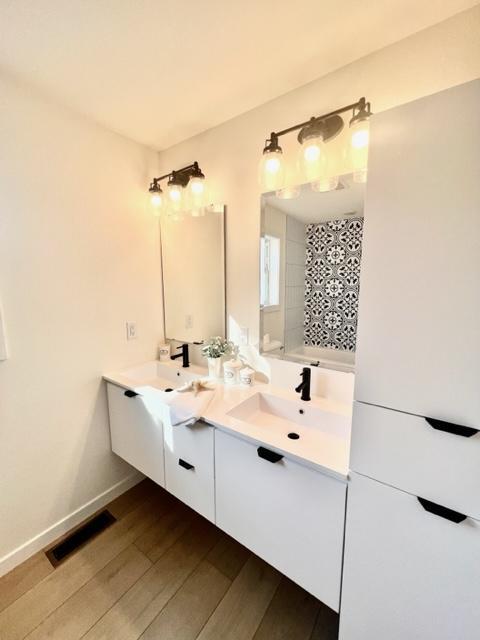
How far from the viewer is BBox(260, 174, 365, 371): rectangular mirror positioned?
1.30 meters

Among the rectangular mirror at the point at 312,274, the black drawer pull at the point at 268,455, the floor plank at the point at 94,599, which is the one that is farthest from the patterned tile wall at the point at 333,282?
the floor plank at the point at 94,599

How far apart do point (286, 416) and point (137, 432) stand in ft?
3.09

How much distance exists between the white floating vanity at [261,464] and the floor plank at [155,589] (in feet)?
1.28

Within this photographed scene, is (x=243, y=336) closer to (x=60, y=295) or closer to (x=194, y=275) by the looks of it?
(x=194, y=275)

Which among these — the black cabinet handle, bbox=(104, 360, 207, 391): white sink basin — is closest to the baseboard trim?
bbox=(104, 360, 207, 391): white sink basin

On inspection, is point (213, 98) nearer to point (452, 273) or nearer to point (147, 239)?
point (147, 239)

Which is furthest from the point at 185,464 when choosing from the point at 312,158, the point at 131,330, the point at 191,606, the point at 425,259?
the point at 312,158

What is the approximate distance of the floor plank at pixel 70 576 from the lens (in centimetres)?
121

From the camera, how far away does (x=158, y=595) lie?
131 centimetres

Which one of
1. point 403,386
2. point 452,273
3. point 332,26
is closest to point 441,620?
point 403,386

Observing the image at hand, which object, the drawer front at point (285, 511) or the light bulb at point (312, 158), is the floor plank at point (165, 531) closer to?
the drawer front at point (285, 511)

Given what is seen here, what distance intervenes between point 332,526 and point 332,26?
6.26 ft

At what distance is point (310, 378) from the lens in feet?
4.69

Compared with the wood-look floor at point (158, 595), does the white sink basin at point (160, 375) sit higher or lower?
higher
